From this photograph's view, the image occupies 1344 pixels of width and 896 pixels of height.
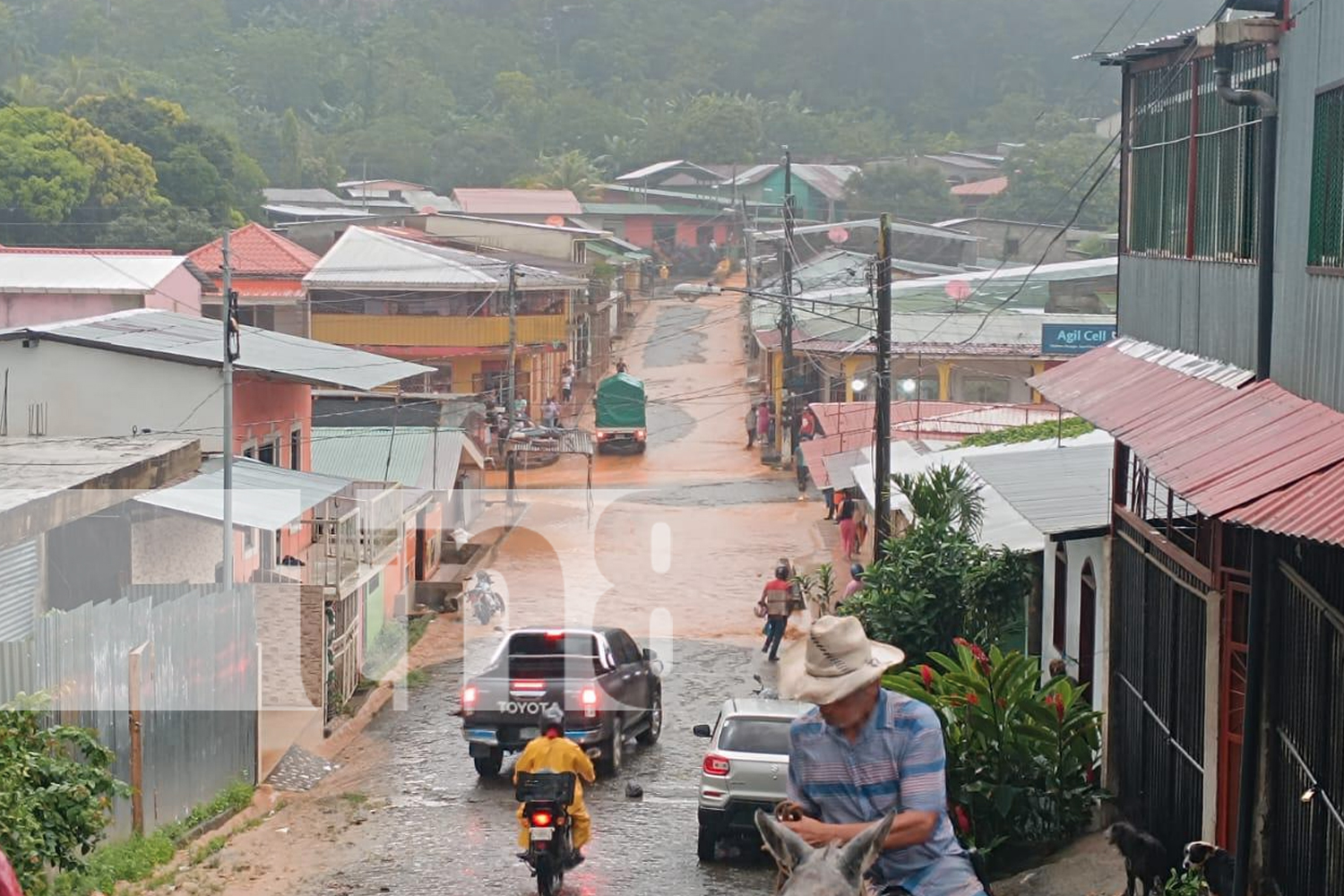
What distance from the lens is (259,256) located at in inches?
2093

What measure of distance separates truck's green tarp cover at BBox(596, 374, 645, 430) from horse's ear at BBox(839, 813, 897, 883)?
4246 centimetres

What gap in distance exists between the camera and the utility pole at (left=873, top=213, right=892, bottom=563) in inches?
944

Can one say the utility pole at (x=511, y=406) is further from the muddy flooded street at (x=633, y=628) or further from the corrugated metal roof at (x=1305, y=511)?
the corrugated metal roof at (x=1305, y=511)

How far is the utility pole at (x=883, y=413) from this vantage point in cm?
2397

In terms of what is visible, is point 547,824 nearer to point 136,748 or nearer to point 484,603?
point 136,748

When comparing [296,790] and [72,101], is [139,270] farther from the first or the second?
[72,101]

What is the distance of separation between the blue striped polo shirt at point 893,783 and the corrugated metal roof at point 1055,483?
360 inches

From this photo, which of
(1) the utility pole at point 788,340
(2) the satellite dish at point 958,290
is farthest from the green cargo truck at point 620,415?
(2) the satellite dish at point 958,290

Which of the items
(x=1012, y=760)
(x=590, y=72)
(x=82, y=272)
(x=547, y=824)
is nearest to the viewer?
(x=1012, y=760)

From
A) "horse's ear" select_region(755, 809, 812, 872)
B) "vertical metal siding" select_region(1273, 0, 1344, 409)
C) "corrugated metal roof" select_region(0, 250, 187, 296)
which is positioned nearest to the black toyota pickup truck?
"vertical metal siding" select_region(1273, 0, 1344, 409)

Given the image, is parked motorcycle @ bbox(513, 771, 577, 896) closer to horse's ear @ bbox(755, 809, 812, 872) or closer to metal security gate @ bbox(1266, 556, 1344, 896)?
metal security gate @ bbox(1266, 556, 1344, 896)

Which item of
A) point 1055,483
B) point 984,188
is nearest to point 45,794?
point 1055,483

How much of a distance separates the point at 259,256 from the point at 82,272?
466 inches

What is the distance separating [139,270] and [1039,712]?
Answer: 3425 cm
